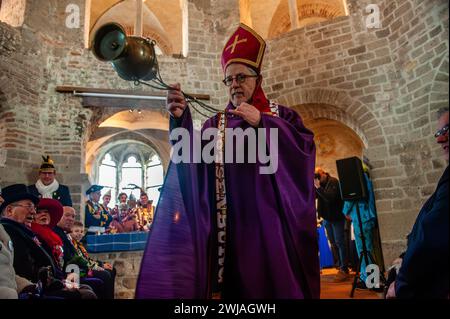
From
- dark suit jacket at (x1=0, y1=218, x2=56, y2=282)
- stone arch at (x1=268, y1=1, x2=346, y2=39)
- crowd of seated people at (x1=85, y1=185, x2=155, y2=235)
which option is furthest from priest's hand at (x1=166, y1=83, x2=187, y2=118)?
stone arch at (x1=268, y1=1, x2=346, y2=39)

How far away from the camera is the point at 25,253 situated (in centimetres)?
261

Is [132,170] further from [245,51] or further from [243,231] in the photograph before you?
[243,231]

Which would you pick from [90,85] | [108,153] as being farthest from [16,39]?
[108,153]

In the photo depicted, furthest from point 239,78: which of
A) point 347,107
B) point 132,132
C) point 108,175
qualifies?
point 108,175

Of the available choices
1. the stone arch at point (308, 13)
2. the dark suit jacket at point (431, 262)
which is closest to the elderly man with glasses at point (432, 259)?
the dark suit jacket at point (431, 262)

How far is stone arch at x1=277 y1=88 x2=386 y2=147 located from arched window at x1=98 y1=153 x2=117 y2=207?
9.37m

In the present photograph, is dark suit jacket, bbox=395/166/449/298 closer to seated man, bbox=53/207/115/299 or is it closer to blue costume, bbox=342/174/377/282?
seated man, bbox=53/207/115/299

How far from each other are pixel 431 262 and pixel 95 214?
19.4ft

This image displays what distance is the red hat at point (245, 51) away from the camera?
218 cm

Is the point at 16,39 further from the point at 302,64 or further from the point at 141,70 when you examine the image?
the point at 141,70

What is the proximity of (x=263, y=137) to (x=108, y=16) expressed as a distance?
1300 cm

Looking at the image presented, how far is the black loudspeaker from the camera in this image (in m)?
4.71

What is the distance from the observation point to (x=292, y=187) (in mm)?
1798

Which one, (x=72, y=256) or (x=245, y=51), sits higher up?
(x=245, y=51)
